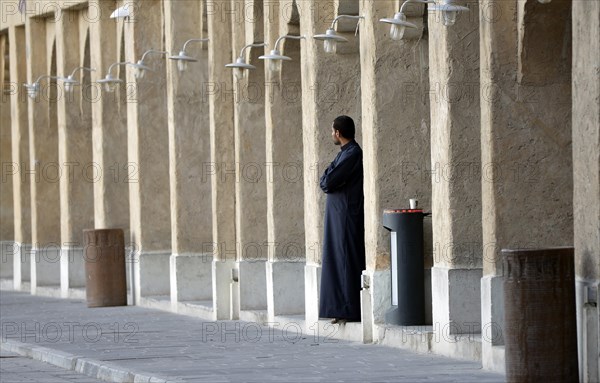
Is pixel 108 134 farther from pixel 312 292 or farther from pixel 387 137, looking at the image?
pixel 387 137

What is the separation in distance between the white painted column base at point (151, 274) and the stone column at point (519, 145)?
39.9ft

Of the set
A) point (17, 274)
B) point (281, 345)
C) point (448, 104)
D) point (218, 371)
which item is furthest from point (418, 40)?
point (17, 274)

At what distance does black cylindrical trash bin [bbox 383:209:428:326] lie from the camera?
17.2 metres

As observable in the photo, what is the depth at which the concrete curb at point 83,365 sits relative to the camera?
14.8 metres

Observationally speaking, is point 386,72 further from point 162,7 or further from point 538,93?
point 162,7

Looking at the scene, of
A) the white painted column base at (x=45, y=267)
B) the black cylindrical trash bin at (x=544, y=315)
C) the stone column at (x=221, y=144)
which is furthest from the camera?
the white painted column base at (x=45, y=267)

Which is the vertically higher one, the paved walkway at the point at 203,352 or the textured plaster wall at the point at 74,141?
the textured plaster wall at the point at 74,141

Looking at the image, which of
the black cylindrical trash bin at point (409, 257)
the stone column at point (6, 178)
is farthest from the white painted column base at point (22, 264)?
the black cylindrical trash bin at point (409, 257)

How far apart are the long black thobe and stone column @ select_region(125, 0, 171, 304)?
8.23 meters

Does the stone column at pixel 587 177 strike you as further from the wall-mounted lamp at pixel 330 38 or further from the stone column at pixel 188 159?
the stone column at pixel 188 159

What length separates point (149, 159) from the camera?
86.3 ft

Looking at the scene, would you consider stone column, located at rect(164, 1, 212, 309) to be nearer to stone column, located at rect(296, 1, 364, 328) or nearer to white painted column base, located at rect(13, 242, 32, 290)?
stone column, located at rect(296, 1, 364, 328)

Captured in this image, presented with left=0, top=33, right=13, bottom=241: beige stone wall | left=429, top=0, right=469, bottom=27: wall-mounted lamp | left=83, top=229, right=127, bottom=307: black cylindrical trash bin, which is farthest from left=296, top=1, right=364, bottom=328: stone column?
left=0, top=33, right=13, bottom=241: beige stone wall

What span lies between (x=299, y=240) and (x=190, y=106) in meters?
4.44
